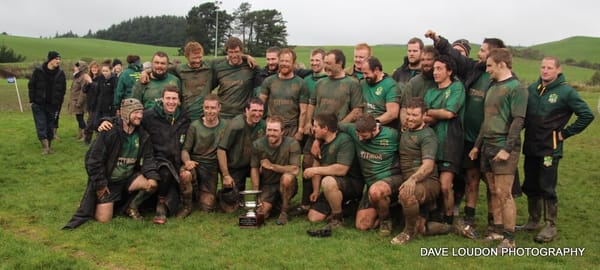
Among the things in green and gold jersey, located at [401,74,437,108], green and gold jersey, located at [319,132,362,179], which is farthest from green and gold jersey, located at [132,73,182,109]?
→ green and gold jersey, located at [401,74,437,108]

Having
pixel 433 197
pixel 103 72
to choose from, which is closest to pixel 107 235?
pixel 433 197

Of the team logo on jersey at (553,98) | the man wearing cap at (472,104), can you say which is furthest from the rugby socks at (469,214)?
the team logo on jersey at (553,98)

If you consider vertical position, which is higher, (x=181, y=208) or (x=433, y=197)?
(x=433, y=197)

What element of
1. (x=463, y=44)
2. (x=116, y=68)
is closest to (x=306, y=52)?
(x=116, y=68)

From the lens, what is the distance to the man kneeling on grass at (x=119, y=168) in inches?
280

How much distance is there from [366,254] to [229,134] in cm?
283

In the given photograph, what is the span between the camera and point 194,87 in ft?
27.8

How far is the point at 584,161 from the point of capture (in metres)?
12.6

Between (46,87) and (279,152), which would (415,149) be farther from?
(46,87)

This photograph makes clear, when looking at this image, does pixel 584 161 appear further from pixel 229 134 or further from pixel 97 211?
pixel 97 211

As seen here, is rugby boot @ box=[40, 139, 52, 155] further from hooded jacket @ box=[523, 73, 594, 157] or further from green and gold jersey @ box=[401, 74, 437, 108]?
hooded jacket @ box=[523, 73, 594, 157]

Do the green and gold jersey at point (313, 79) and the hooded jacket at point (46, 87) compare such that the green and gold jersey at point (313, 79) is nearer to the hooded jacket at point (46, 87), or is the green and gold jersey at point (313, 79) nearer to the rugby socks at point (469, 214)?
the rugby socks at point (469, 214)

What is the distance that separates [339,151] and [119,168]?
3064 mm

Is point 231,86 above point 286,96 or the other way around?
above
